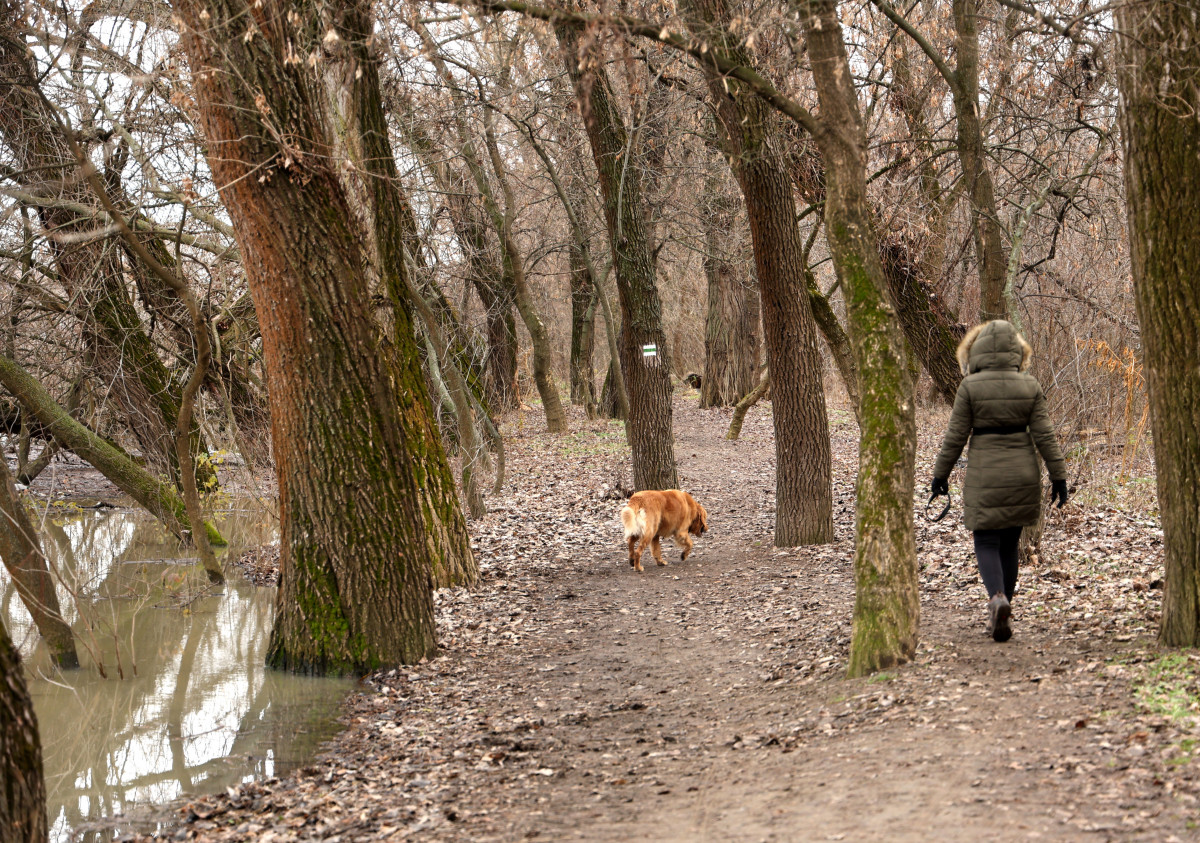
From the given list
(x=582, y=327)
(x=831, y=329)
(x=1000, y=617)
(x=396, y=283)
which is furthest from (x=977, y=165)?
(x=582, y=327)

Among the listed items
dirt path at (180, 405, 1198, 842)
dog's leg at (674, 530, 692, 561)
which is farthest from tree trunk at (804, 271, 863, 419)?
dirt path at (180, 405, 1198, 842)

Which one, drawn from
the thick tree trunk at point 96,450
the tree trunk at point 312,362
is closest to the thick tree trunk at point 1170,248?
the tree trunk at point 312,362

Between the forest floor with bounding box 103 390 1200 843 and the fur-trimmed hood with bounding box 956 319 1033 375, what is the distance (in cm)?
179

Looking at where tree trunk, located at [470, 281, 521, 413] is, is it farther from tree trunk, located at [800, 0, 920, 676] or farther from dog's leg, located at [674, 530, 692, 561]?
tree trunk, located at [800, 0, 920, 676]

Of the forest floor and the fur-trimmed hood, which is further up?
the fur-trimmed hood

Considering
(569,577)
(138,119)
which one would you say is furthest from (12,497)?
(569,577)

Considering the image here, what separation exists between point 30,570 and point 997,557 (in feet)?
23.5

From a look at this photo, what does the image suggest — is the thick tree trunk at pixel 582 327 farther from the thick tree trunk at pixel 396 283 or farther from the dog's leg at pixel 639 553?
the dog's leg at pixel 639 553

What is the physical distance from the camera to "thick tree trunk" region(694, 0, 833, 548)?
10.7 metres

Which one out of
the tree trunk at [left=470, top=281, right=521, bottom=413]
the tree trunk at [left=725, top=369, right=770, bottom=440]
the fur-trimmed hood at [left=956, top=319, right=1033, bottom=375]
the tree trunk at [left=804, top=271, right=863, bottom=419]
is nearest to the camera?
the fur-trimmed hood at [left=956, top=319, right=1033, bottom=375]

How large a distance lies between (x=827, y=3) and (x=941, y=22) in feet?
18.7

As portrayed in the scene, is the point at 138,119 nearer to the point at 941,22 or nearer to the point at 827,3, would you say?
the point at 827,3

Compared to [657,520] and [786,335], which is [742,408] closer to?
[786,335]

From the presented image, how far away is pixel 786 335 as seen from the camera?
1123 cm
